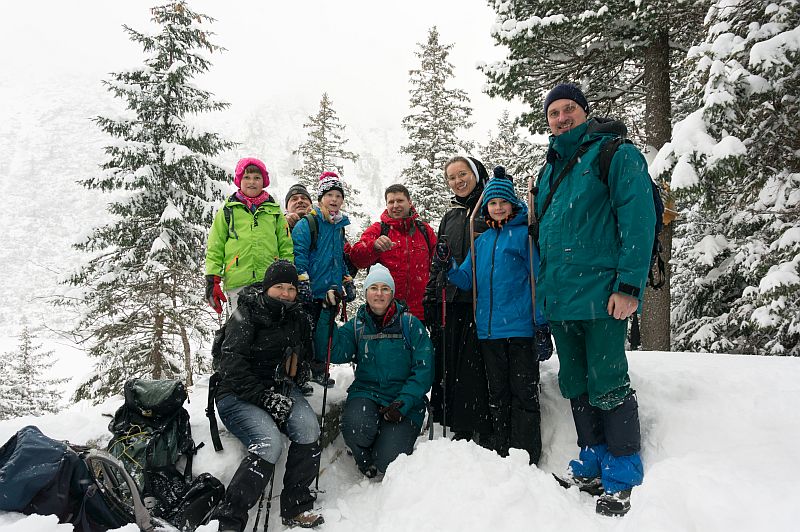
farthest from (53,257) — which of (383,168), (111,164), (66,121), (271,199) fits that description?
(271,199)

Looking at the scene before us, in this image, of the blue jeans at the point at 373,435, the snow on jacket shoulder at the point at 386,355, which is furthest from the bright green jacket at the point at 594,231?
the blue jeans at the point at 373,435

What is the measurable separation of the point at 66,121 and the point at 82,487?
613ft

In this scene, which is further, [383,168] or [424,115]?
[383,168]

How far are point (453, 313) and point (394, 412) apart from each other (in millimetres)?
1195

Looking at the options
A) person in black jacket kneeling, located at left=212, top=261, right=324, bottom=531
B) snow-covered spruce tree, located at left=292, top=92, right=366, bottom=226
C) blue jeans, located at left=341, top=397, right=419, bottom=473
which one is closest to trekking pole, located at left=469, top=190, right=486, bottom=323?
blue jeans, located at left=341, top=397, right=419, bottom=473

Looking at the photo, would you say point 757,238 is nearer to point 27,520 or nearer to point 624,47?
point 624,47

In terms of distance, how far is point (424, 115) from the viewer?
18.8m

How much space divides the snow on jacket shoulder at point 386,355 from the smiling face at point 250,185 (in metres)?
1.68

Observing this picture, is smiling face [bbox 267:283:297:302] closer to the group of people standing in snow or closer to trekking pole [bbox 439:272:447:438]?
the group of people standing in snow

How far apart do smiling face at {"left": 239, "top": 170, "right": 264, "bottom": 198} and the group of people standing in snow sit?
0.6 inches

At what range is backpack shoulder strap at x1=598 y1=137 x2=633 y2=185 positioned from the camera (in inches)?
129

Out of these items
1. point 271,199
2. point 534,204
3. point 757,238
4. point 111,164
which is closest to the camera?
point 534,204

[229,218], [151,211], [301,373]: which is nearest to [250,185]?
[229,218]

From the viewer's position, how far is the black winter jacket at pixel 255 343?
396 centimetres
